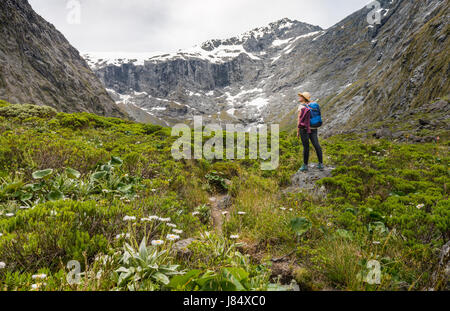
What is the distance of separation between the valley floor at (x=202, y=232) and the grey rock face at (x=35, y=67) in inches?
2660

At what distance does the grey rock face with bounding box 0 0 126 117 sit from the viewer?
2304 inches

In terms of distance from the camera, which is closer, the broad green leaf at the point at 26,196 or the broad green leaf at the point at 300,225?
the broad green leaf at the point at 300,225

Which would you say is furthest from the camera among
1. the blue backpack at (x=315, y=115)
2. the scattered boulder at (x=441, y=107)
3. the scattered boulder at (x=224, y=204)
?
the scattered boulder at (x=441, y=107)

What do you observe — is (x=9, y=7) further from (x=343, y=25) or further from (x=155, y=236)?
(x=343, y=25)

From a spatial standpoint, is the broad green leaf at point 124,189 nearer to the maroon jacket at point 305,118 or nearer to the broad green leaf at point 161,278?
the broad green leaf at point 161,278

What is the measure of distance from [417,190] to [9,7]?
11452cm

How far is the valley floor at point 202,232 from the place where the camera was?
2145 millimetres

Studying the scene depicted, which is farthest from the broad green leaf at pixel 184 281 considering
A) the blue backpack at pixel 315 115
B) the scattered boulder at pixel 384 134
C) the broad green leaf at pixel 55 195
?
the scattered boulder at pixel 384 134

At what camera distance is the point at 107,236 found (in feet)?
9.40

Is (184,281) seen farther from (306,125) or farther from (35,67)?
(35,67)

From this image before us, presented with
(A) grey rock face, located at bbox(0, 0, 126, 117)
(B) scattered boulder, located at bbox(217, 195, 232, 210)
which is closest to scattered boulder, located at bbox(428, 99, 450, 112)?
(B) scattered boulder, located at bbox(217, 195, 232, 210)

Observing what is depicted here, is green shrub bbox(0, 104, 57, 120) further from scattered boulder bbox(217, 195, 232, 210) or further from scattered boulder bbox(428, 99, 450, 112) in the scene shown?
scattered boulder bbox(428, 99, 450, 112)
